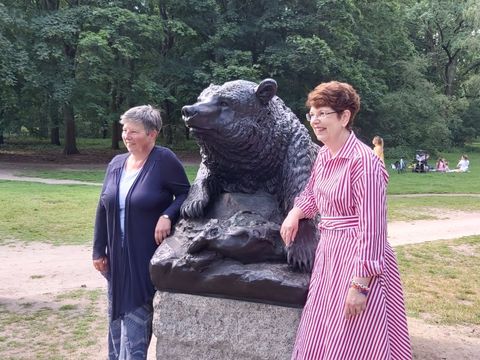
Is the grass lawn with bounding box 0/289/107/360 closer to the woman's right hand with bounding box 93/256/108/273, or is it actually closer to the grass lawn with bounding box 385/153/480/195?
the woman's right hand with bounding box 93/256/108/273

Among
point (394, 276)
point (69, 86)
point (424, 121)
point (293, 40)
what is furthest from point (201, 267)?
point (424, 121)

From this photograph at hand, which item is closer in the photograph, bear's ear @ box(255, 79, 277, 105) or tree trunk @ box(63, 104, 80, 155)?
bear's ear @ box(255, 79, 277, 105)

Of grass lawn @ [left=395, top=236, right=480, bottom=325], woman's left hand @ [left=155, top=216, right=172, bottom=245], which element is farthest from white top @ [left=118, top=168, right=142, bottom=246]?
grass lawn @ [left=395, top=236, right=480, bottom=325]

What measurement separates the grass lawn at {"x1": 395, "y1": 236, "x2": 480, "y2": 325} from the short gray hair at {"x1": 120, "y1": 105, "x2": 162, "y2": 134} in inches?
147

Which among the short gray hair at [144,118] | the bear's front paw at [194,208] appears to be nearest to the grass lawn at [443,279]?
the bear's front paw at [194,208]

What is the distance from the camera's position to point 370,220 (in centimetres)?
206

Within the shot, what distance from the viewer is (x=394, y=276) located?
2.31 meters

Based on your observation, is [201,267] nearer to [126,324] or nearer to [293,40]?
[126,324]

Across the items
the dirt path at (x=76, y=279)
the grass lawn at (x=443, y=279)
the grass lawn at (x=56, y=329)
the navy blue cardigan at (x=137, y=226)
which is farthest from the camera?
the grass lawn at (x=443, y=279)

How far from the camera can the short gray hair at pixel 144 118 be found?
113 inches

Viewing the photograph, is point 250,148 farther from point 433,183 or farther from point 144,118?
point 433,183

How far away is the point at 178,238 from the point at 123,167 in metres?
0.53

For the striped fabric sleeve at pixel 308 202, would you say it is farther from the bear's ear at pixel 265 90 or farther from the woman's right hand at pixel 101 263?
the woman's right hand at pixel 101 263

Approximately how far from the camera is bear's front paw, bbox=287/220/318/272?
2633mm
